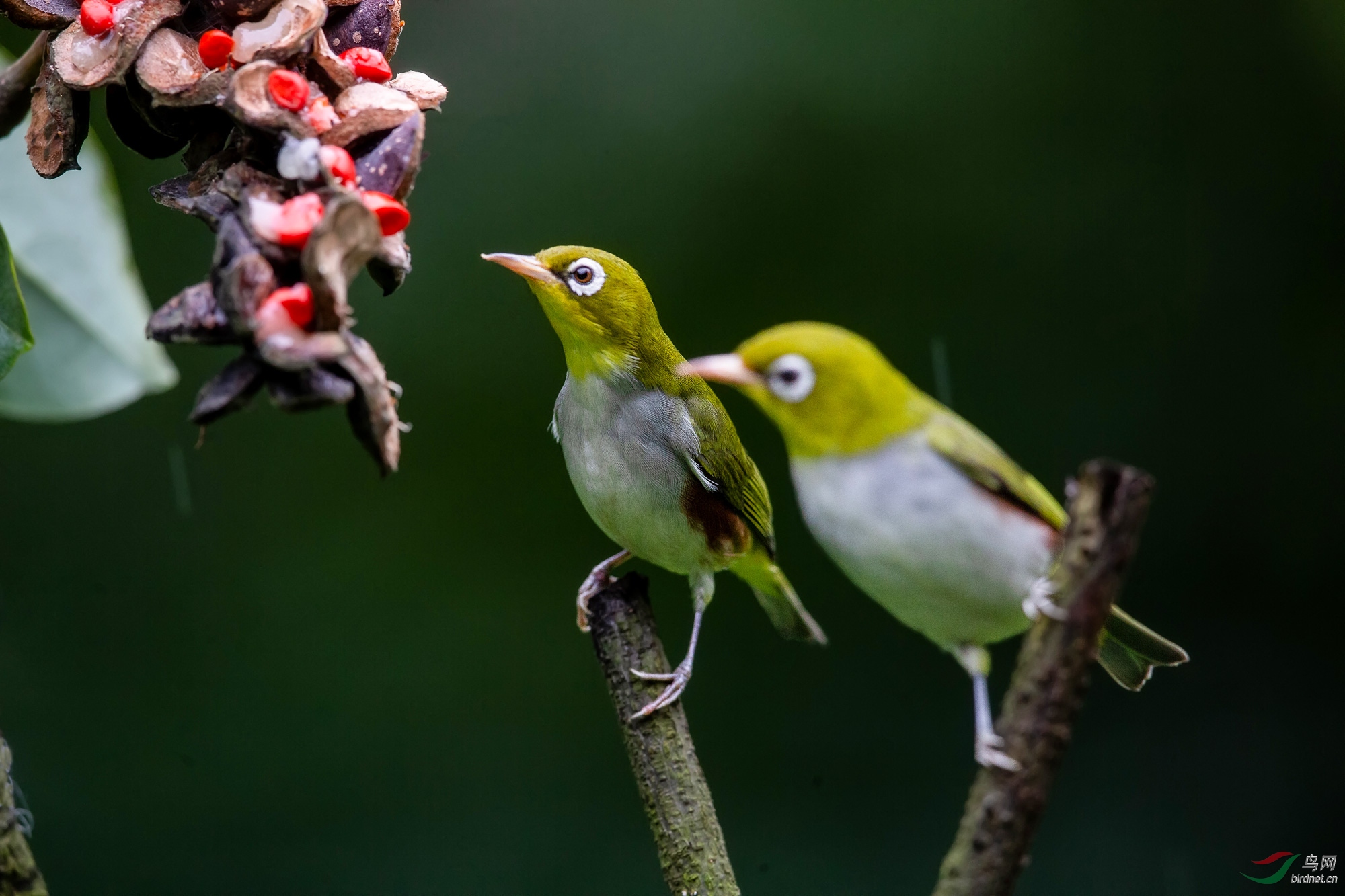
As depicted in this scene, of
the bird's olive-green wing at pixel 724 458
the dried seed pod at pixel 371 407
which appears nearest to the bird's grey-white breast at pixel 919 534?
the dried seed pod at pixel 371 407

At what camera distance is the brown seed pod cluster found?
0.81 meters

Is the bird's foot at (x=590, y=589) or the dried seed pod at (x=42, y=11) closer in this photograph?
the dried seed pod at (x=42, y=11)

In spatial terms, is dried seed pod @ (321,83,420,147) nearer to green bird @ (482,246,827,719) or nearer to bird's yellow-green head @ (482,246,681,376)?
bird's yellow-green head @ (482,246,681,376)

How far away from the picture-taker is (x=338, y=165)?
0.92 m

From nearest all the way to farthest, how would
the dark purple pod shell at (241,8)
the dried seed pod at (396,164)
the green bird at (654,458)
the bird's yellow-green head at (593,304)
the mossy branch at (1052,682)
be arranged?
the mossy branch at (1052,682)
the dried seed pod at (396,164)
the dark purple pod shell at (241,8)
the bird's yellow-green head at (593,304)
the green bird at (654,458)

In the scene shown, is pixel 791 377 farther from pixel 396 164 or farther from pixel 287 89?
pixel 287 89

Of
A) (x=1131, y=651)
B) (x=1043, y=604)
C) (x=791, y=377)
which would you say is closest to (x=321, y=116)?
(x=791, y=377)

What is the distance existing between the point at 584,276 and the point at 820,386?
502 mm

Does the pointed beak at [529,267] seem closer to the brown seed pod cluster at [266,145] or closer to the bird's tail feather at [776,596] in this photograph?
Answer: the brown seed pod cluster at [266,145]

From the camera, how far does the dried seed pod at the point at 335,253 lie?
0.80m

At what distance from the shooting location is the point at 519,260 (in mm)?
1194

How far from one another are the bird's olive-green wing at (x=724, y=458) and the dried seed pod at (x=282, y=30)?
658 mm

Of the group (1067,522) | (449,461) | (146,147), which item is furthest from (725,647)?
(1067,522)

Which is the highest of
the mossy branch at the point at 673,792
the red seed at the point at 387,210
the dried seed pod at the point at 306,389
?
the red seed at the point at 387,210
